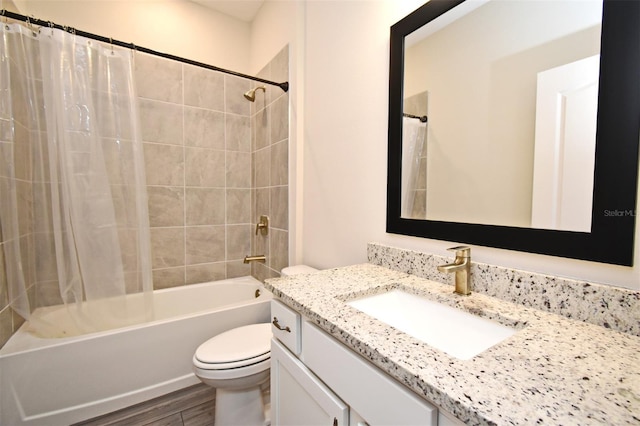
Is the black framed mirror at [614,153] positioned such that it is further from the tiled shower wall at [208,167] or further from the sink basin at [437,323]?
the tiled shower wall at [208,167]

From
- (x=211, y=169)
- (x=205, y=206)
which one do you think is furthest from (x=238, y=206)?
(x=211, y=169)

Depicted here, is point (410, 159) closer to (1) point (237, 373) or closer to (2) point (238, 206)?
(1) point (237, 373)

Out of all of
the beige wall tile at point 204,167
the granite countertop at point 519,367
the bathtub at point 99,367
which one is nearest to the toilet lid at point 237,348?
A: the bathtub at point 99,367

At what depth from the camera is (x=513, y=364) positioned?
49cm

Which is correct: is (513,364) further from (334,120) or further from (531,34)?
(334,120)

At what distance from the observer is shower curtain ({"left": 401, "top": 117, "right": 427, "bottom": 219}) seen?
1104mm

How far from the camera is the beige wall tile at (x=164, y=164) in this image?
2.04 metres

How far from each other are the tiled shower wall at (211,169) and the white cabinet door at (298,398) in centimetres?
103

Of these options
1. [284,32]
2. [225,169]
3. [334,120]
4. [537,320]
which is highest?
[284,32]

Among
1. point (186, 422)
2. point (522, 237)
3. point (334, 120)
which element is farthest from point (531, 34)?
point (186, 422)

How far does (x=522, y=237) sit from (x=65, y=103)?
220 cm

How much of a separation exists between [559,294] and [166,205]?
234 centimetres

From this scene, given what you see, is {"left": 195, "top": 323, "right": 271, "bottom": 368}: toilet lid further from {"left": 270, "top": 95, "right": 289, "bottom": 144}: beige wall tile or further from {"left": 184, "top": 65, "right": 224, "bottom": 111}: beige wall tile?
{"left": 184, "top": 65, "right": 224, "bottom": 111}: beige wall tile

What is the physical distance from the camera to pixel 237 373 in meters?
1.22
